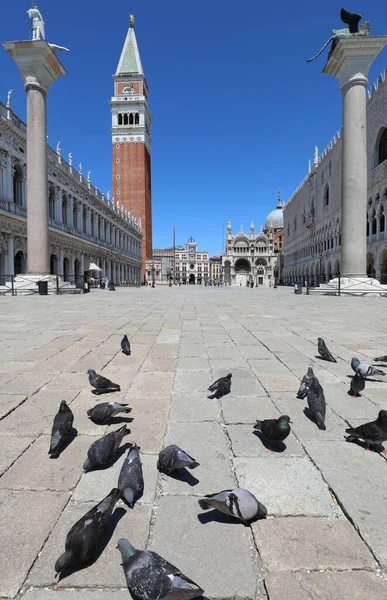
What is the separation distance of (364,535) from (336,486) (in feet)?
1.20

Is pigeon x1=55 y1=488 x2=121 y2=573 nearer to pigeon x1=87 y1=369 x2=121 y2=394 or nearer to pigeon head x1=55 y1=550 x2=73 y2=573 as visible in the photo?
pigeon head x1=55 y1=550 x2=73 y2=573

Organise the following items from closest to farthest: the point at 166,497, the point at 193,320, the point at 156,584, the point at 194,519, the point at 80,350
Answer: the point at 156,584, the point at 194,519, the point at 166,497, the point at 80,350, the point at 193,320

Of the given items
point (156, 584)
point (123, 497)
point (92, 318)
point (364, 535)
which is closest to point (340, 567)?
point (364, 535)

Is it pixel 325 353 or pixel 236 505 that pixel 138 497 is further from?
pixel 325 353

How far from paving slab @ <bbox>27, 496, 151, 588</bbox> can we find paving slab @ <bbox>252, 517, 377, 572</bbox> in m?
0.55

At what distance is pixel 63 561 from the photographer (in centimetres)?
136

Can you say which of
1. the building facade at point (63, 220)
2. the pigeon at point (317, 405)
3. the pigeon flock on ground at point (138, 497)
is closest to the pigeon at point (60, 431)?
the pigeon flock on ground at point (138, 497)

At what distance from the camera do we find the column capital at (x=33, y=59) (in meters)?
19.5

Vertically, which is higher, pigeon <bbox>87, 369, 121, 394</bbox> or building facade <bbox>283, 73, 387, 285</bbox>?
building facade <bbox>283, 73, 387, 285</bbox>

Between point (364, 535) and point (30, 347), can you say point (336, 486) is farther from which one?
point (30, 347)

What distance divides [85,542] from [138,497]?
471 millimetres

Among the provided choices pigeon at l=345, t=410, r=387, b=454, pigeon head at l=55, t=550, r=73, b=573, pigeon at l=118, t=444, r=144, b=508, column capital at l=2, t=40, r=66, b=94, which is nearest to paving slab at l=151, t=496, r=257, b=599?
pigeon at l=118, t=444, r=144, b=508

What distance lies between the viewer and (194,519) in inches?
66.2

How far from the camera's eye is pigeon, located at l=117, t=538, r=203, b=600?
1.20 meters
